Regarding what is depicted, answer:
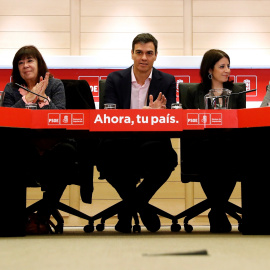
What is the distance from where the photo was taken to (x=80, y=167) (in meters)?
2.32

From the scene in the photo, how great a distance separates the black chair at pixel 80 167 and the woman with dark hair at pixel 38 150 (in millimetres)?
63

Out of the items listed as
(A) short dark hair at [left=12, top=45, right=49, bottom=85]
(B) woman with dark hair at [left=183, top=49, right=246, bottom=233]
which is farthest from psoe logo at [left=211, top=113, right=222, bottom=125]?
(A) short dark hair at [left=12, top=45, right=49, bottom=85]

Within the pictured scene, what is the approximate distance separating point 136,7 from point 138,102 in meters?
1.97

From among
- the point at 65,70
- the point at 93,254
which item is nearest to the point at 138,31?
the point at 65,70

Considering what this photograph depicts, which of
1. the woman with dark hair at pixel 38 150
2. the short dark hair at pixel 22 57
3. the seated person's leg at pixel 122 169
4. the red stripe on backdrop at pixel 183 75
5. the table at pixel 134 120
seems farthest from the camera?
the red stripe on backdrop at pixel 183 75

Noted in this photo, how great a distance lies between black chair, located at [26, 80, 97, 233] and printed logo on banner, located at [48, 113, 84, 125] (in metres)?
0.58

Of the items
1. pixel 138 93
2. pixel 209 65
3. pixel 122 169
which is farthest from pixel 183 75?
pixel 122 169

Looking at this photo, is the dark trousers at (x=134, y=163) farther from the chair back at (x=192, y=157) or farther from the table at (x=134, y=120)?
the table at (x=134, y=120)

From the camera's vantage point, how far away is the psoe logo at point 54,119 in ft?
5.75

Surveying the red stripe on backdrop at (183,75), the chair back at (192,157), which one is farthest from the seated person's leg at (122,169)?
the red stripe on backdrop at (183,75)

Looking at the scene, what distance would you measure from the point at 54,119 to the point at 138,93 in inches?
34.9

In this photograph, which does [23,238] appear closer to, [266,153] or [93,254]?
[93,254]

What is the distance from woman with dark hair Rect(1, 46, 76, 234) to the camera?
1.88m

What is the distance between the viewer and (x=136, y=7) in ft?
13.7
